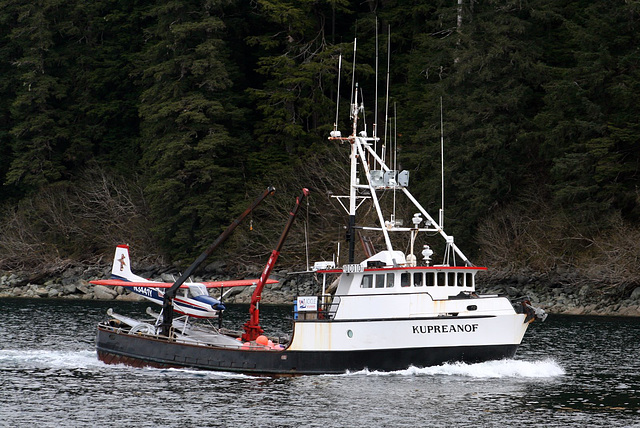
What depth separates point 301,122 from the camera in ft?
262

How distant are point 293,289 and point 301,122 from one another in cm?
1535

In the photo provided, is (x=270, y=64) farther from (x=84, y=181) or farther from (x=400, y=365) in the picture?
(x=400, y=365)

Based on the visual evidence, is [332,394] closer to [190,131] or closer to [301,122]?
[190,131]

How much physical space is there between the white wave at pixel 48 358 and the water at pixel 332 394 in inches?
1.6

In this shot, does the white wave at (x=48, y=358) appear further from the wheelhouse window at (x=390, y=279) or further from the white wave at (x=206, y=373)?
the wheelhouse window at (x=390, y=279)

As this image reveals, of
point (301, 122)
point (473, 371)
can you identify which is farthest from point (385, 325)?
point (301, 122)

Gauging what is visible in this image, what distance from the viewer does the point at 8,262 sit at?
82688 millimetres

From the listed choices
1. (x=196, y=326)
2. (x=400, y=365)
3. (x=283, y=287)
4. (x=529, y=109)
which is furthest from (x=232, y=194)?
(x=400, y=365)

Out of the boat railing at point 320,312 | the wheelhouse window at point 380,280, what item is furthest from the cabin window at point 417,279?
the boat railing at point 320,312

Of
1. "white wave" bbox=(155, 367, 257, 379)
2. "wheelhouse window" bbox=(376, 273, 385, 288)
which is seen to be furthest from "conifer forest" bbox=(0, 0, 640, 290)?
"white wave" bbox=(155, 367, 257, 379)

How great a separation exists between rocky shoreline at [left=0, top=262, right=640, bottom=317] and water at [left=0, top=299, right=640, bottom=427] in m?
14.4

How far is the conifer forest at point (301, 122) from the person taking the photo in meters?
61.6

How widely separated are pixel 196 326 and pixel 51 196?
4891 cm

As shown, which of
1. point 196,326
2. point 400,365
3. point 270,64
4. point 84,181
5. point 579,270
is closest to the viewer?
point 400,365
